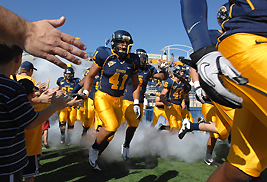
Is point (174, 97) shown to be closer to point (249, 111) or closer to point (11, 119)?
point (249, 111)

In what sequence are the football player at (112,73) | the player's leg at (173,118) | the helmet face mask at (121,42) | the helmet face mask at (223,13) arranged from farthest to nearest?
the player's leg at (173,118) < the helmet face mask at (121,42) < the football player at (112,73) < the helmet face mask at (223,13)

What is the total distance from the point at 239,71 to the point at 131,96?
161 inches

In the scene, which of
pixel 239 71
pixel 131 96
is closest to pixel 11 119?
pixel 239 71

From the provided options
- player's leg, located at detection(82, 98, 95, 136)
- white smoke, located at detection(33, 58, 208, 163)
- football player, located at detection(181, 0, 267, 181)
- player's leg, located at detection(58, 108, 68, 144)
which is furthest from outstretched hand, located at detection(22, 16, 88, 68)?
player's leg, located at detection(58, 108, 68, 144)

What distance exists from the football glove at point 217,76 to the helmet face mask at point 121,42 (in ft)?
8.98

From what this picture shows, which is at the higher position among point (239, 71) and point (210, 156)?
point (239, 71)

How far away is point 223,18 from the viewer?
1824 millimetres

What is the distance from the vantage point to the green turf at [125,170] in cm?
321

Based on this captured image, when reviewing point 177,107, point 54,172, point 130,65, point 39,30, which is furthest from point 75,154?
point 39,30

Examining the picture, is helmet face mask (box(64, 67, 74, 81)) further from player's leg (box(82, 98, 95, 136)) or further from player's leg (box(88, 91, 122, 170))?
player's leg (box(88, 91, 122, 170))

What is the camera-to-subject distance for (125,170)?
358 centimetres

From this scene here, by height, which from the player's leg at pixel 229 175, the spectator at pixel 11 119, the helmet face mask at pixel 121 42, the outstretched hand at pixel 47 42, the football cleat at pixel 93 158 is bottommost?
the football cleat at pixel 93 158

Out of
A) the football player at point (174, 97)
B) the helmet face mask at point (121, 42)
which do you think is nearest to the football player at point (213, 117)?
the helmet face mask at point (121, 42)

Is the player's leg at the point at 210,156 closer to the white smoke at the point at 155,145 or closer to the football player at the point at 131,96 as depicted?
the white smoke at the point at 155,145
